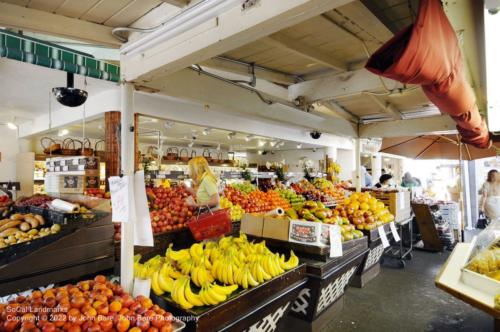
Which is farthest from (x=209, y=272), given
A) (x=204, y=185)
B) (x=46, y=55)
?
(x=46, y=55)

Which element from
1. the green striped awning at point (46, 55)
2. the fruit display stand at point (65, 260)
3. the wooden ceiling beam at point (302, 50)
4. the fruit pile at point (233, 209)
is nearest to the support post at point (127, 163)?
the green striped awning at point (46, 55)

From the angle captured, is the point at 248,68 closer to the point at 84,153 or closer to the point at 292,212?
the point at 292,212

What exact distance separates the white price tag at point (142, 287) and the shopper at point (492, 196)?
691 centimetres

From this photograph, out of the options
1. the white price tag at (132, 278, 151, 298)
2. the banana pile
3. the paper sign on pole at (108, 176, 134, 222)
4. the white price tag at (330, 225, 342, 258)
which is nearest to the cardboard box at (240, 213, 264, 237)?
the banana pile

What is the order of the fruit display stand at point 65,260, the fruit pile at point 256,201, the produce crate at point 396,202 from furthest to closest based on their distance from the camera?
the produce crate at point 396,202 < the fruit pile at point 256,201 < the fruit display stand at point 65,260

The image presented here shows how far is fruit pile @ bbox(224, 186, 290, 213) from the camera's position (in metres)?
4.86

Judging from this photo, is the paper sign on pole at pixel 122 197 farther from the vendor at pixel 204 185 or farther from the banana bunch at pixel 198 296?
the vendor at pixel 204 185

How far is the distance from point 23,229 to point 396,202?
17.6 feet

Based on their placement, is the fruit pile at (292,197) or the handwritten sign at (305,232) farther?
the fruit pile at (292,197)

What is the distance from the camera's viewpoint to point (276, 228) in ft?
10.4

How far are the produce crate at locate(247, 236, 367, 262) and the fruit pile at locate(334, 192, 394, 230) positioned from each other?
0.65m

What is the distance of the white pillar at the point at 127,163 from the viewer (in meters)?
1.92

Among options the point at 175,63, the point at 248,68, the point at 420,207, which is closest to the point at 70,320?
the point at 175,63

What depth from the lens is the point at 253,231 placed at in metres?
3.37
